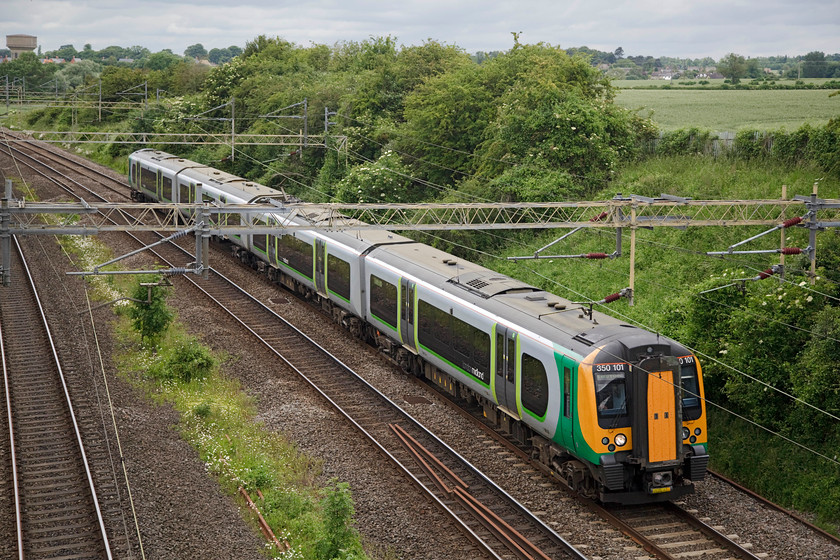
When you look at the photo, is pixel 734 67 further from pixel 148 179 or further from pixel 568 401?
pixel 568 401

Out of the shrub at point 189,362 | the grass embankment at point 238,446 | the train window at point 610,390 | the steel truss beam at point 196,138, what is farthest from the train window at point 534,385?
the steel truss beam at point 196,138

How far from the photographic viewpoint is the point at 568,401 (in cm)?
1461

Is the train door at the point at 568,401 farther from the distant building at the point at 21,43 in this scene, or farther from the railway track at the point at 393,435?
the distant building at the point at 21,43

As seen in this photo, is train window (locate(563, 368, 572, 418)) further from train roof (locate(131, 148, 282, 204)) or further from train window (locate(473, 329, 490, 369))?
train roof (locate(131, 148, 282, 204))

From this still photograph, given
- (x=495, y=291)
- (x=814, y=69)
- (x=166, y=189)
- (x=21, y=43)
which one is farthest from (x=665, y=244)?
(x=21, y=43)

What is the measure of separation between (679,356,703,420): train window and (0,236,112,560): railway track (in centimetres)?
962

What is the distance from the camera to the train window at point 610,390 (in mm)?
14172

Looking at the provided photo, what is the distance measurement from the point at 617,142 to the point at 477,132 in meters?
7.21

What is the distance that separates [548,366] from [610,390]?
1.29 m

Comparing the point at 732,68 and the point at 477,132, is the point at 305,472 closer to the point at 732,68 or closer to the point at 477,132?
the point at 477,132

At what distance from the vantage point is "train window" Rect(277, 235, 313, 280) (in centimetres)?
2706

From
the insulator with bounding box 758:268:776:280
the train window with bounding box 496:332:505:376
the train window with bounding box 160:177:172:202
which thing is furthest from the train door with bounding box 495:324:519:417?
the train window with bounding box 160:177:172:202

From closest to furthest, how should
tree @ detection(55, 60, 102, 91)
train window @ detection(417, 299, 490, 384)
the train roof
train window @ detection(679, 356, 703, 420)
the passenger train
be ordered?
the passenger train → train window @ detection(679, 356, 703, 420) → train window @ detection(417, 299, 490, 384) → the train roof → tree @ detection(55, 60, 102, 91)

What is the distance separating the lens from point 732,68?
6844 centimetres
